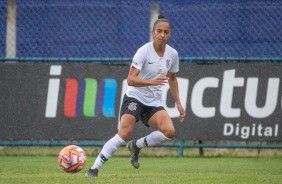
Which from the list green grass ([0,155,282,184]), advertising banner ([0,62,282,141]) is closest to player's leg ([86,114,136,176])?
green grass ([0,155,282,184])

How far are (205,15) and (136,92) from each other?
4.58 meters

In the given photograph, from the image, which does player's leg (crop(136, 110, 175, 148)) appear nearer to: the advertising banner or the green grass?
the green grass

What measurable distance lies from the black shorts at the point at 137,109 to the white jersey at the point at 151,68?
53mm

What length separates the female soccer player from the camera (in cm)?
979

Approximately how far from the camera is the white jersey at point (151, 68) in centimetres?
1009

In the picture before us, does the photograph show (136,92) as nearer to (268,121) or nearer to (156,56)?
(156,56)

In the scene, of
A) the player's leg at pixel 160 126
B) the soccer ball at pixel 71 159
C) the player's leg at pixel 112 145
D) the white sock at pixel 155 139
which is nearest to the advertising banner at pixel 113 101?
the white sock at pixel 155 139

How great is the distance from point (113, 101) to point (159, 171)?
3.36 m

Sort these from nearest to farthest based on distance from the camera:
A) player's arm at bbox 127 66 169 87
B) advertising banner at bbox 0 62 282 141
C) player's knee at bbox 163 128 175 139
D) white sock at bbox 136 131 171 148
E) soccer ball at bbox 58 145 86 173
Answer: player's arm at bbox 127 66 169 87
soccer ball at bbox 58 145 86 173
player's knee at bbox 163 128 175 139
white sock at bbox 136 131 171 148
advertising banner at bbox 0 62 282 141

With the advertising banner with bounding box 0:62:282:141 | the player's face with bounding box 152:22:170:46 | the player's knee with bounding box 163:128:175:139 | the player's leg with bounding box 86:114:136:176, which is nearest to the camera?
the player's leg with bounding box 86:114:136:176

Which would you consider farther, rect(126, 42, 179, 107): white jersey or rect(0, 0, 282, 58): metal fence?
rect(0, 0, 282, 58): metal fence

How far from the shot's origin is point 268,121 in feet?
45.2

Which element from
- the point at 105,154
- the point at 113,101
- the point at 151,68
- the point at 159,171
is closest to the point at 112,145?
the point at 105,154

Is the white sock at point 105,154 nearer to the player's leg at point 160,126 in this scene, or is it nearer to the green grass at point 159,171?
the green grass at point 159,171
